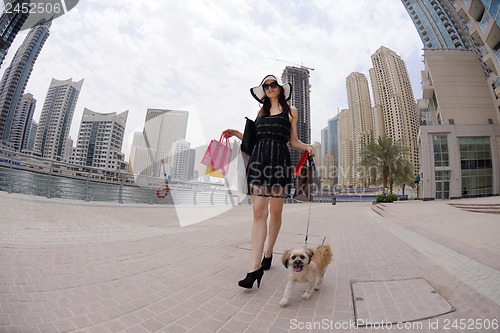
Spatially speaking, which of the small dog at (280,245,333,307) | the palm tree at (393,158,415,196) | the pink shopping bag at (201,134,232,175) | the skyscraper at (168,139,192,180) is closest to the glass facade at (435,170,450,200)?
the palm tree at (393,158,415,196)

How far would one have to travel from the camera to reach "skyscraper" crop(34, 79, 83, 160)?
12177mm

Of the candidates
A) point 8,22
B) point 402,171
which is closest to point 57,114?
point 8,22

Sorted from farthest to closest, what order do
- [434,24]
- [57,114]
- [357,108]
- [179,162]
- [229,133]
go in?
[357,108]
[434,24]
[179,162]
[57,114]
[229,133]

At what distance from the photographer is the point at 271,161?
2.22 meters

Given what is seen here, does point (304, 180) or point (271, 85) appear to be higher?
point (271, 85)

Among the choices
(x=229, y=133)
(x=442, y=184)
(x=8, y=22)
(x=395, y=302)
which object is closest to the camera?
(x=395, y=302)

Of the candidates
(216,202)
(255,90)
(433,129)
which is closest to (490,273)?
(255,90)

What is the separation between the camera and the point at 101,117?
5369 centimetres

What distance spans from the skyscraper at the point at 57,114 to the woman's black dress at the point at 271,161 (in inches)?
251

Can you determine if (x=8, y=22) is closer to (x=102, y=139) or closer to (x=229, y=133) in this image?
(x=229, y=133)

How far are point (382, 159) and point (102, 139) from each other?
203ft

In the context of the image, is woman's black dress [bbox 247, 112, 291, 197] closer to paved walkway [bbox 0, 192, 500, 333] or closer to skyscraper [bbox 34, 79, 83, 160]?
paved walkway [bbox 0, 192, 500, 333]

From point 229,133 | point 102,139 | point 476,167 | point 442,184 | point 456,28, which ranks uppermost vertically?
point 456,28

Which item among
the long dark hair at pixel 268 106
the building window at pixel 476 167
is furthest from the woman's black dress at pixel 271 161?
the building window at pixel 476 167
